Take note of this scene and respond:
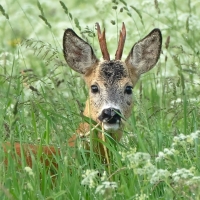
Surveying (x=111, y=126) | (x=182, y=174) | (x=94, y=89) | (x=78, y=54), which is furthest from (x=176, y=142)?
(x=78, y=54)

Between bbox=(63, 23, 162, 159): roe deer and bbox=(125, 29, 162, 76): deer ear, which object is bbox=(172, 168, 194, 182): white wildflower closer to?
bbox=(63, 23, 162, 159): roe deer

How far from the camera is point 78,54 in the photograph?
22.3 ft

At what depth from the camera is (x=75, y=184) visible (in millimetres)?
4664

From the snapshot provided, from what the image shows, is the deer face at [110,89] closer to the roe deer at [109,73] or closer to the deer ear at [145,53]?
the roe deer at [109,73]

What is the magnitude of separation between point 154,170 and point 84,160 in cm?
108

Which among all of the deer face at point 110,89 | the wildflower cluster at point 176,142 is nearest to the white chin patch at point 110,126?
the deer face at point 110,89

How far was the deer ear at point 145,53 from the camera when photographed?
6.94 metres

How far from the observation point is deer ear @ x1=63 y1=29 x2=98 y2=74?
6748mm

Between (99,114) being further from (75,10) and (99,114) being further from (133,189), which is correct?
(75,10)

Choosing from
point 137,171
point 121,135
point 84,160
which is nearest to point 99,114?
point 121,135

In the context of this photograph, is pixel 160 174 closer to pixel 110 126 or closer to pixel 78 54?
pixel 110 126

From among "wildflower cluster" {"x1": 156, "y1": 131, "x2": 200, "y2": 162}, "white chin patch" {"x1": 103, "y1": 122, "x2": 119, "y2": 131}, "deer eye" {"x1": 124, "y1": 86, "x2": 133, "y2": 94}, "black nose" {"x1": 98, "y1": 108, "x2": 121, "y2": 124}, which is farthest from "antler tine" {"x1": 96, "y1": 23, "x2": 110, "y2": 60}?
"wildflower cluster" {"x1": 156, "y1": 131, "x2": 200, "y2": 162}

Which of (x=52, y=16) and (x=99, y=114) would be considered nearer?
(x=99, y=114)

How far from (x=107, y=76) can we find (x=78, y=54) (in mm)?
435
